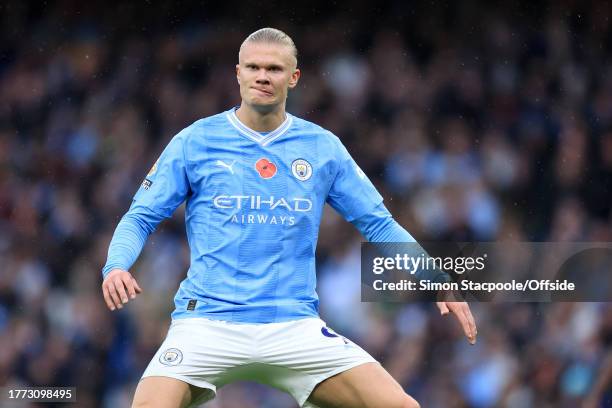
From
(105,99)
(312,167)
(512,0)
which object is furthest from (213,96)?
(312,167)

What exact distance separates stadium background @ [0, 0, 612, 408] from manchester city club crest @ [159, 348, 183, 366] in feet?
11.9

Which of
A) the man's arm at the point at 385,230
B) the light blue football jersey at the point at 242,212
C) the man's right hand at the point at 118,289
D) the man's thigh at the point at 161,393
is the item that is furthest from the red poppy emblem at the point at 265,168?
the man's thigh at the point at 161,393

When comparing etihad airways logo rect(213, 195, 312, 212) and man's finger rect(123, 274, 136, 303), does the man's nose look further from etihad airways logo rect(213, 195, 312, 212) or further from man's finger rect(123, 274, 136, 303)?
man's finger rect(123, 274, 136, 303)

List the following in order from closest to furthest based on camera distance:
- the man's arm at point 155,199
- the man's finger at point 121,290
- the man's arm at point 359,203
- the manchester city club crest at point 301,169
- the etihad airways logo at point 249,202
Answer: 1. the man's finger at point 121,290
2. the man's arm at point 155,199
3. the etihad airways logo at point 249,202
4. the manchester city club crest at point 301,169
5. the man's arm at point 359,203

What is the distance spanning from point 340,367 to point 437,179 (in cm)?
408

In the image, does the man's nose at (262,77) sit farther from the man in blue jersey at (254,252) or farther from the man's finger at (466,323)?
the man's finger at (466,323)

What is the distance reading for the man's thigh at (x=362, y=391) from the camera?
3861mm

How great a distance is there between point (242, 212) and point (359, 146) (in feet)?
13.1

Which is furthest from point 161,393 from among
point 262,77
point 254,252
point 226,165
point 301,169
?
point 262,77

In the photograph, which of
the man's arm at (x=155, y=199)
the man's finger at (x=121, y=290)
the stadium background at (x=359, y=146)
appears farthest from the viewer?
the stadium background at (x=359, y=146)

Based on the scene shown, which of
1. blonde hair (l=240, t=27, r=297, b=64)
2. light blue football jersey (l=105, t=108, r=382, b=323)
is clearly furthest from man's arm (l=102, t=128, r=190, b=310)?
blonde hair (l=240, t=27, r=297, b=64)

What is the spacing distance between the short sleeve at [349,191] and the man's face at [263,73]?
354 mm

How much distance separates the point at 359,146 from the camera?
7.98 m

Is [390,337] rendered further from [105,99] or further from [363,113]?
[105,99]
